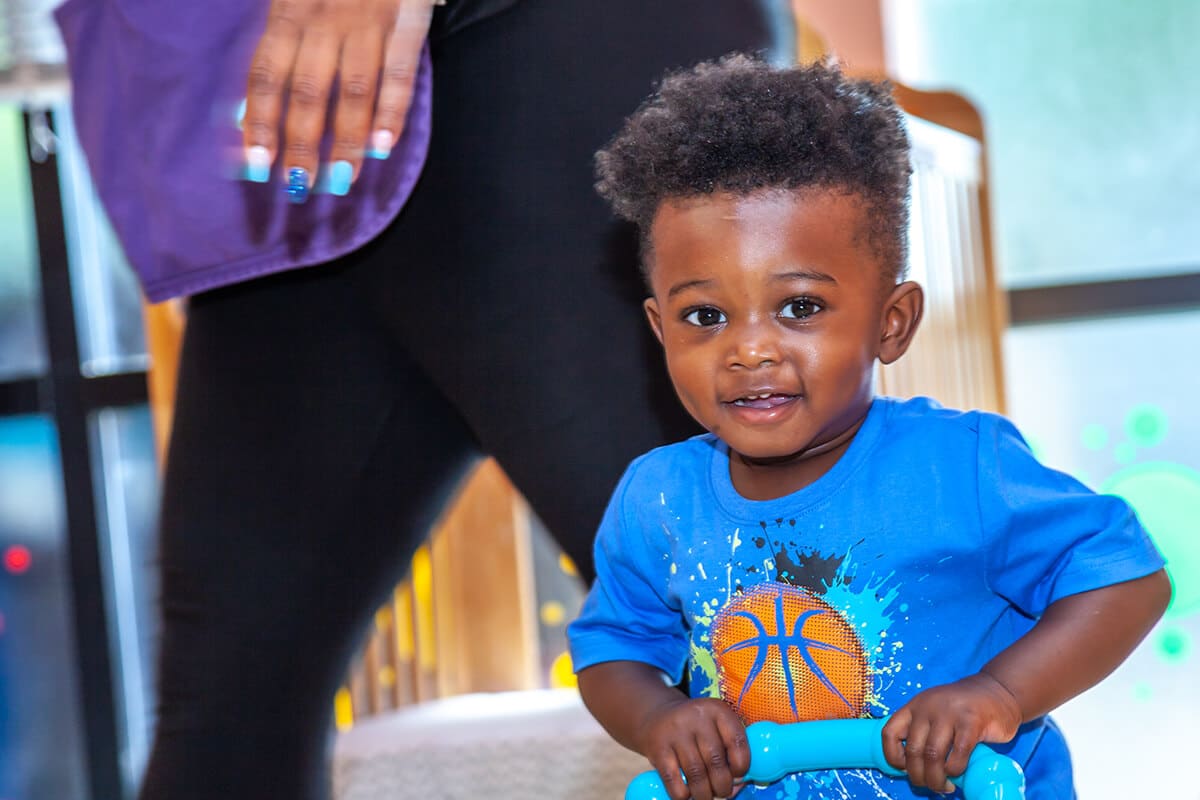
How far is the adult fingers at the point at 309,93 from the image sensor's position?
746mm

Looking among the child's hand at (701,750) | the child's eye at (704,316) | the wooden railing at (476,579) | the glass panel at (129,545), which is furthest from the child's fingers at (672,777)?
the glass panel at (129,545)

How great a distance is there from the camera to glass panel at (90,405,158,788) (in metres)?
2.86

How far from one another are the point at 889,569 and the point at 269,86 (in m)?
0.43

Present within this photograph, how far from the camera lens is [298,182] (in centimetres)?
79

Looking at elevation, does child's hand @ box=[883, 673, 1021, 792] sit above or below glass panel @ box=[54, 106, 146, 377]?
below

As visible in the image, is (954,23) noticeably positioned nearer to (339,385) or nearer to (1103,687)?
(1103,687)

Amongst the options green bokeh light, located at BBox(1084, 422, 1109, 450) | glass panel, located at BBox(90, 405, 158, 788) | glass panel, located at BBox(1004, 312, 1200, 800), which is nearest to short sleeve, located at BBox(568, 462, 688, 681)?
glass panel, located at BBox(1004, 312, 1200, 800)

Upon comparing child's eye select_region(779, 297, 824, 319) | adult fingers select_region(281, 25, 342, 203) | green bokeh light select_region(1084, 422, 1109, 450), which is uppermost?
adult fingers select_region(281, 25, 342, 203)

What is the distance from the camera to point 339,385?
0.93 meters

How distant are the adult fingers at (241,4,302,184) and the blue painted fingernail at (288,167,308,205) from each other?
17 millimetres

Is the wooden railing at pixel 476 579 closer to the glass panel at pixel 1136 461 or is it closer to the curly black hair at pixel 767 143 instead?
the glass panel at pixel 1136 461

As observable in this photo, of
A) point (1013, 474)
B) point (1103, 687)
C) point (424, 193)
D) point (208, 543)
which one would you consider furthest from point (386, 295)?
point (1103, 687)

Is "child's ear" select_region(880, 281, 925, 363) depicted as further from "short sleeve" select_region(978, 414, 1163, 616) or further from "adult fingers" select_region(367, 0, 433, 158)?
"adult fingers" select_region(367, 0, 433, 158)

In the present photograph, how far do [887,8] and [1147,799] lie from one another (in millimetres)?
1534
